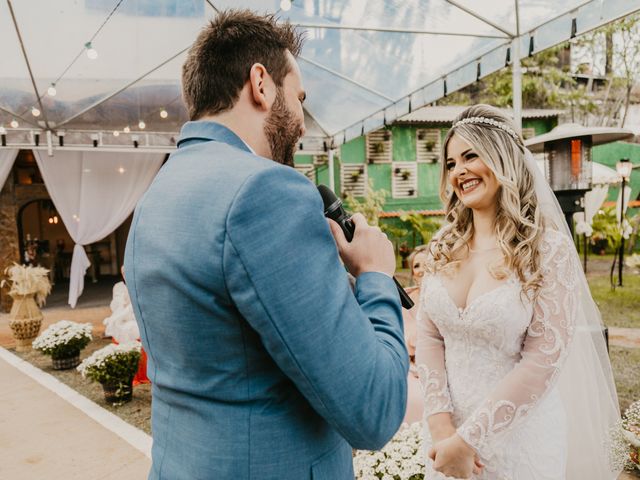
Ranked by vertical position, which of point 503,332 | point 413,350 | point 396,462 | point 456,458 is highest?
point 503,332

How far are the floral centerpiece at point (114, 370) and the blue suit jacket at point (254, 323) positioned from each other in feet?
14.5

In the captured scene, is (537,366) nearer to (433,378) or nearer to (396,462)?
(433,378)

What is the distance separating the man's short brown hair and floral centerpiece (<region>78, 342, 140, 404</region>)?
15.0 feet

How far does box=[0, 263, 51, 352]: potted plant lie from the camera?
23.7ft

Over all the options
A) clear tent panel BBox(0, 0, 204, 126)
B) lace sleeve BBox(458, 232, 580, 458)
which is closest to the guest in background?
lace sleeve BBox(458, 232, 580, 458)

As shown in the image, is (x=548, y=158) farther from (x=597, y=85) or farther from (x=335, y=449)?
(x=597, y=85)

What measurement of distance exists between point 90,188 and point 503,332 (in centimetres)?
928

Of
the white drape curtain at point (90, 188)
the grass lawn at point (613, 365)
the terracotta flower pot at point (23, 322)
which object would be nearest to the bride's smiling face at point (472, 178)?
the grass lawn at point (613, 365)

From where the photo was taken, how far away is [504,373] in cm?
180

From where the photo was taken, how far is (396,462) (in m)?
2.29

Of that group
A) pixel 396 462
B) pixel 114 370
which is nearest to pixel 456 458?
pixel 396 462

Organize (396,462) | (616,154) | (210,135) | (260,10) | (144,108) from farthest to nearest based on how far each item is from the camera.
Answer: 1. (616,154)
2. (144,108)
3. (260,10)
4. (396,462)
5. (210,135)

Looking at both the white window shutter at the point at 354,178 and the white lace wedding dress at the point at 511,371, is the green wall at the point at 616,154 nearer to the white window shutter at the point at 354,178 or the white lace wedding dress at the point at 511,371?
the white window shutter at the point at 354,178

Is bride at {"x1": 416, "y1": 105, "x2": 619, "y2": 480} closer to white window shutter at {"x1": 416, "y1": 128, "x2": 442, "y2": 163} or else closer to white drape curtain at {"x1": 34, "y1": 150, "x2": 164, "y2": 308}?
white drape curtain at {"x1": 34, "y1": 150, "x2": 164, "y2": 308}
